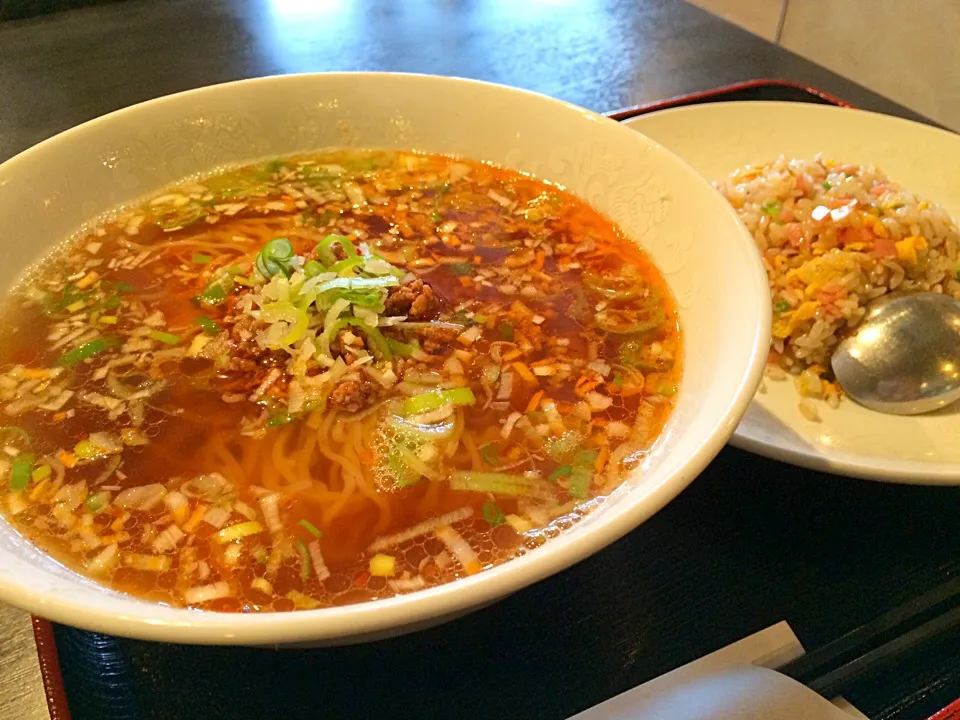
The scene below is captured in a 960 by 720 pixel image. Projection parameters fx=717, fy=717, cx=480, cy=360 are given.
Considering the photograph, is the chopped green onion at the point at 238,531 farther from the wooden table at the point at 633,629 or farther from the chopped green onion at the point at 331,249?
the chopped green onion at the point at 331,249

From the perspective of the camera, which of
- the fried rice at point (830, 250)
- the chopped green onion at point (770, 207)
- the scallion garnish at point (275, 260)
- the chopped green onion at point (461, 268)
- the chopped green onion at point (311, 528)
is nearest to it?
the chopped green onion at point (311, 528)

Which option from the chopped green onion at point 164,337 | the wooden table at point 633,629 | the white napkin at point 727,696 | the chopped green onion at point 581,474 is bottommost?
the wooden table at point 633,629

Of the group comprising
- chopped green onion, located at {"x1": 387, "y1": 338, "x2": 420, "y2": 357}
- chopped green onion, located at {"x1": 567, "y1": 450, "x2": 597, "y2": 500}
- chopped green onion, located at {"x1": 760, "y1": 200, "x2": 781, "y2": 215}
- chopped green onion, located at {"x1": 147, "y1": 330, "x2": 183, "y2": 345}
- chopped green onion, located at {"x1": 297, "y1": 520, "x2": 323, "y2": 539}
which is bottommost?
chopped green onion, located at {"x1": 760, "y1": 200, "x2": 781, "y2": 215}

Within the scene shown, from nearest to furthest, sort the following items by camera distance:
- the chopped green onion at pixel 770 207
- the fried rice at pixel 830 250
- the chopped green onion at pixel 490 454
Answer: the chopped green onion at pixel 490 454 → the fried rice at pixel 830 250 → the chopped green onion at pixel 770 207

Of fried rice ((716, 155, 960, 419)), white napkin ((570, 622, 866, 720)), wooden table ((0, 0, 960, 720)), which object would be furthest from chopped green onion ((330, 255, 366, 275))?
fried rice ((716, 155, 960, 419))

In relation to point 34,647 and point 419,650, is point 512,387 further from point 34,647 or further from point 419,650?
point 34,647

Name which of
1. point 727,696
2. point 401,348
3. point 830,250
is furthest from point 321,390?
point 830,250

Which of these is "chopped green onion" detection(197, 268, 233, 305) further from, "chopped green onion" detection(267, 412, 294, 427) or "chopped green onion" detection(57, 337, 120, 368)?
"chopped green onion" detection(267, 412, 294, 427)

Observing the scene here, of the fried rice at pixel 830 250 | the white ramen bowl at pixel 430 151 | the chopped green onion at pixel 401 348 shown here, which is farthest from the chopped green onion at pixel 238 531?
the fried rice at pixel 830 250
